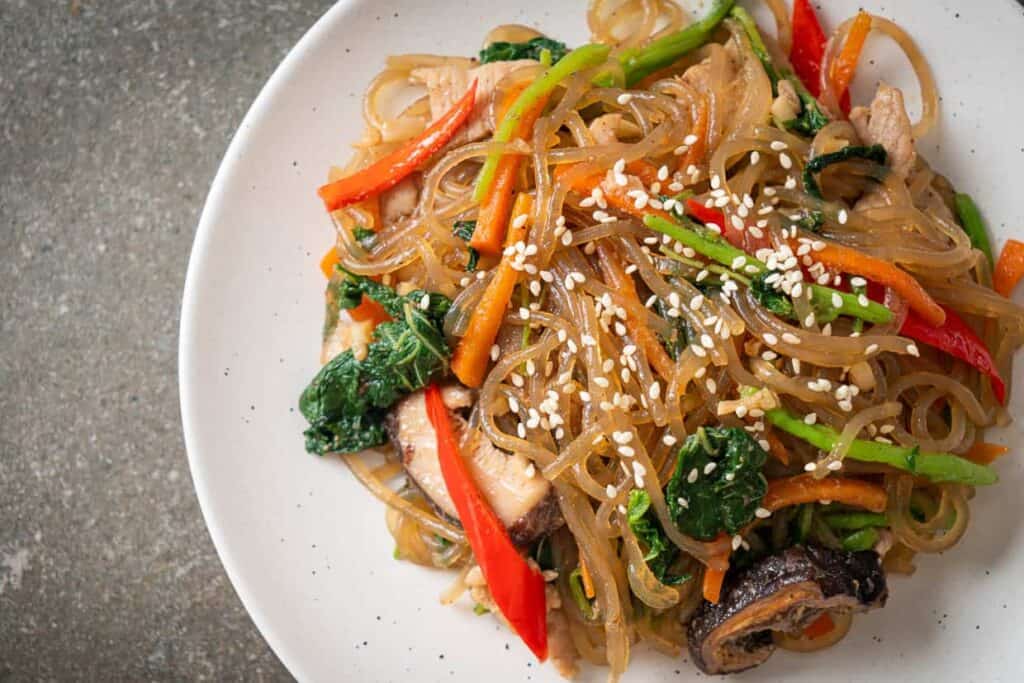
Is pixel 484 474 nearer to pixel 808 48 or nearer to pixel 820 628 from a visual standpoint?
pixel 820 628

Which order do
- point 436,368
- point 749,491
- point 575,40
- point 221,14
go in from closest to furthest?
1. point 749,491
2. point 436,368
3. point 575,40
4. point 221,14

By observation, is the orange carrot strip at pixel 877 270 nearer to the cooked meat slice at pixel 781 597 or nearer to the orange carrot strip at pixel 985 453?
the orange carrot strip at pixel 985 453

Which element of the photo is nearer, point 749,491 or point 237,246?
point 749,491

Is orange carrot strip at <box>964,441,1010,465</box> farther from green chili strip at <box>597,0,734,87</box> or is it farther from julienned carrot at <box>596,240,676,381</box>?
green chili strip at <box>597,0,734,87</box>

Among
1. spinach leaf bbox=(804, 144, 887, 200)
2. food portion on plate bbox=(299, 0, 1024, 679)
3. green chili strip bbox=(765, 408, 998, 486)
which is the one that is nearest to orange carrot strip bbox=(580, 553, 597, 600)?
food portion on plate bbox=(299, 0, 1024, 679)

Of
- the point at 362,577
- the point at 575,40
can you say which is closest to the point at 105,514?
the point at 362,577

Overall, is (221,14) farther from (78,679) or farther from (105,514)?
(78,679)

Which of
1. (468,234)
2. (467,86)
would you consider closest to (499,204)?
(468,234)

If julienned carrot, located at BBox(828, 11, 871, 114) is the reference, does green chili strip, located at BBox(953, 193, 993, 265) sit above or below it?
below
